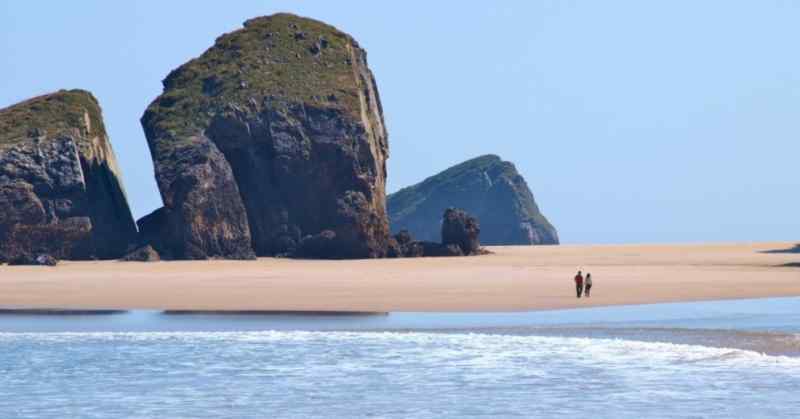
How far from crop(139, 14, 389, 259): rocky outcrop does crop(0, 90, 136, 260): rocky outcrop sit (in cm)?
244

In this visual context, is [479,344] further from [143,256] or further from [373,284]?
[143,256]

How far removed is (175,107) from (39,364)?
46.8 metres

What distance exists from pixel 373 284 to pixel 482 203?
105119 millimetres

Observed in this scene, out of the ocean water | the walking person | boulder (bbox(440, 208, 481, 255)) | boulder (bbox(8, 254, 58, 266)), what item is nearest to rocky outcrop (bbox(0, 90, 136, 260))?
boulder (bbox(8, 254, 58, 266))

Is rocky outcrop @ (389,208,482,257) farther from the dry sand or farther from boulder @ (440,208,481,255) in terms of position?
the dry sand

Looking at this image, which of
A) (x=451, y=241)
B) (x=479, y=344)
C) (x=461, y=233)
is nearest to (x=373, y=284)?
(x=479, y=344)

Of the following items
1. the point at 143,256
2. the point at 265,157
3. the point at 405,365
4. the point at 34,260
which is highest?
the point at 265,157

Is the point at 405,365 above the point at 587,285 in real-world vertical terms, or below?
below

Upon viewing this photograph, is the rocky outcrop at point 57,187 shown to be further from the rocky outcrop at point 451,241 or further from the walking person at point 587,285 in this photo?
the walking person at point 587,285

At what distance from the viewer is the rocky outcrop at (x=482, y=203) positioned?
142 meters

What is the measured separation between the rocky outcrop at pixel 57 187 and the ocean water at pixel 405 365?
31.9 m

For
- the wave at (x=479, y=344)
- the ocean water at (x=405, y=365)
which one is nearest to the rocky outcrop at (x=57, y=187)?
the ocean water at (x=405, y=365)

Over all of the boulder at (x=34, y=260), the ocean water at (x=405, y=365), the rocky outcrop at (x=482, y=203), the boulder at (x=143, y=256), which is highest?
the rocky outcrop at (x=482, y=203)

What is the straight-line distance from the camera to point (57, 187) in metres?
64.0
